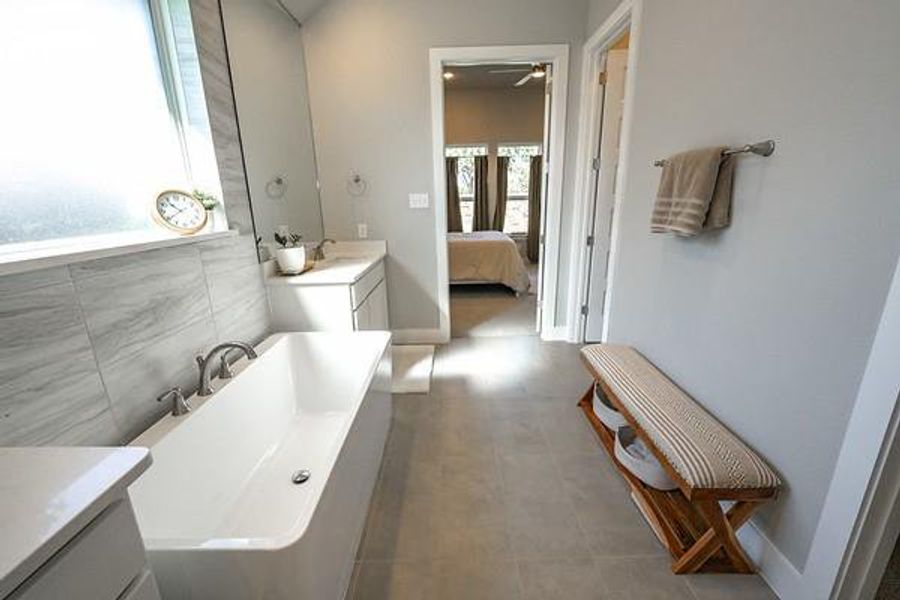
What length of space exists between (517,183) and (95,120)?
20.4ft

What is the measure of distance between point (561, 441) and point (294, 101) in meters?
2.81

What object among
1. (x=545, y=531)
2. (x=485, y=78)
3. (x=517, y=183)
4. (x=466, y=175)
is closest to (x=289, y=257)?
(x=545, y=531)

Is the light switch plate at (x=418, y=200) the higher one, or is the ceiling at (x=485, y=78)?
the ceiling at (x=485, y=78)

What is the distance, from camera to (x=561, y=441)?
6.80ft

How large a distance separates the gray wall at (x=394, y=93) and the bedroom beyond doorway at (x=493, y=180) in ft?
5.13

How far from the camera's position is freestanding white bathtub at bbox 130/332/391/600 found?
89 cm

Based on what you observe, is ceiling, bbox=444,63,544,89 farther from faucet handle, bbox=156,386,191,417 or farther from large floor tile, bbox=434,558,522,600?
large floor tile, bbox=434,558,522,600

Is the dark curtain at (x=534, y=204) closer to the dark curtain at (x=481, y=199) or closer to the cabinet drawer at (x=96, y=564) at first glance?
the dark curtain at (x=481, y=199)

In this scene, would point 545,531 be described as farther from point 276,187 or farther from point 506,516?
point 276,187

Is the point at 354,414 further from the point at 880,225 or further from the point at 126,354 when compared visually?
the point at 880,225

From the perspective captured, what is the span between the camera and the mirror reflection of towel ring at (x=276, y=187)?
2332 mm

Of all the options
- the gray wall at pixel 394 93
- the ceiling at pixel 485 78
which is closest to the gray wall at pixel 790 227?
the gray wall at pixel 394 93

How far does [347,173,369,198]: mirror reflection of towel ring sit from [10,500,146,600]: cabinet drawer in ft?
8.95

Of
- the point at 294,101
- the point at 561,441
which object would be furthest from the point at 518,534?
the point at 294,101
